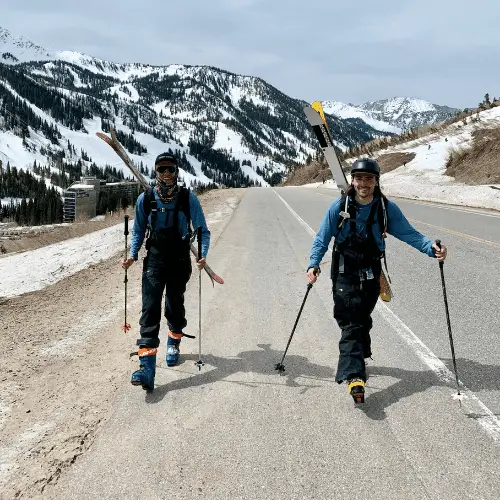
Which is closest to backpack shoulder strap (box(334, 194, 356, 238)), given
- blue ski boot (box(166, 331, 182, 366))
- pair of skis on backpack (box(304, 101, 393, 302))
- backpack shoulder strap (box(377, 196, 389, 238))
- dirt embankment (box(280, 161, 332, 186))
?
backpack shoulder strap (box(377, 196, 389, 238))

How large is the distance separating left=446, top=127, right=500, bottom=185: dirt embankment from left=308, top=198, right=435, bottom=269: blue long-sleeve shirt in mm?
27613

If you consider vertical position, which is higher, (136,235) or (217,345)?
(136,235)

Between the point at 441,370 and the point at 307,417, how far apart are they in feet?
5.79

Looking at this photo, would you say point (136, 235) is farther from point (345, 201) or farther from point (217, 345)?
point (345, 201)

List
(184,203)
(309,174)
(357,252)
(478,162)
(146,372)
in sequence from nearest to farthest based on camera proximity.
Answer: (357,252) → (146,372) → (184,203) → (478,162) → (309,174)

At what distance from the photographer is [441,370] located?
460cm

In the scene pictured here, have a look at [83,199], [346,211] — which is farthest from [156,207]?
[83,199]

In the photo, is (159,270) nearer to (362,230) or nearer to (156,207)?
(156,207)

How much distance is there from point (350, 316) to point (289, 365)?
41.5 inches

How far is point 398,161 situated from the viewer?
44.9 meters

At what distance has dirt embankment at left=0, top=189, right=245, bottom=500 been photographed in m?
3.30

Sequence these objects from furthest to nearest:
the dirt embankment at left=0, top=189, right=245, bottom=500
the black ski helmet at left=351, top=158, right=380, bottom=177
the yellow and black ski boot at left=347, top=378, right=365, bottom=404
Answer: the black ski helmet at left=351, top=158, right=380, bottom=177 → the yellow and black ski boot at left=347, top=378, right=365, bottom=404 → the dirt embankment at left=0, top=189, right=245, bottom=500

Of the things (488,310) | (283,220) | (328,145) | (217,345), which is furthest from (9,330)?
(283,220)

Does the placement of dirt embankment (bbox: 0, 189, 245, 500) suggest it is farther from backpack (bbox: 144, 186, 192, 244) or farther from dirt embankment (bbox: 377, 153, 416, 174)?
dirt embankment (bbox: 377, 153, 416, 174)
